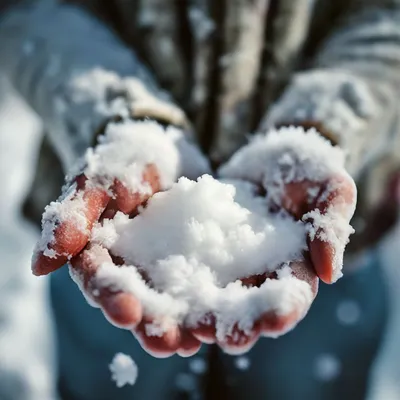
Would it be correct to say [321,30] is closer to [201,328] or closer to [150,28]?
[150,28]

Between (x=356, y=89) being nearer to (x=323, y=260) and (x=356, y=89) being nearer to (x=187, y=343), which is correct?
(x=323, y=260)

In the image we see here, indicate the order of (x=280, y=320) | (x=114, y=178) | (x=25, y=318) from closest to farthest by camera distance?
(x=280, y=320) < (x=114, y=178) < (x=25, y=318)

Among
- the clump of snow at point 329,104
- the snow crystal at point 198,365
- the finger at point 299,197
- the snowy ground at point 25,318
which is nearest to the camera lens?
the finger at point 299,197

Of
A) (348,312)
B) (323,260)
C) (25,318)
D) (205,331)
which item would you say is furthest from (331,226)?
(25,318)

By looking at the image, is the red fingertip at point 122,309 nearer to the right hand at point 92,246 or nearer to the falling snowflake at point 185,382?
the right hand at point 92,246

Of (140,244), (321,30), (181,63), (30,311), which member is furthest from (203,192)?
(30,311)

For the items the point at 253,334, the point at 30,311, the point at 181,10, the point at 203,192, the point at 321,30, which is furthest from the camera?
the point at 30,311

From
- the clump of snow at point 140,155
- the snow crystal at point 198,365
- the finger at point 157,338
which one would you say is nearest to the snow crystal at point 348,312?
the snow crystal at point 198,365
